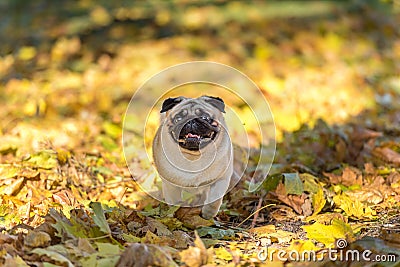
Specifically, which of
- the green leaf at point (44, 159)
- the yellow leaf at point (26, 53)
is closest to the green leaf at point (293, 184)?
the green leaf at point (44, 159)

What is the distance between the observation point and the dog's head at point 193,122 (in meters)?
2.97

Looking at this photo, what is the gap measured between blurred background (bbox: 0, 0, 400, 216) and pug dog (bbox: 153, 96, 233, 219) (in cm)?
113

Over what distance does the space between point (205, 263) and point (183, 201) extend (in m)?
0.84

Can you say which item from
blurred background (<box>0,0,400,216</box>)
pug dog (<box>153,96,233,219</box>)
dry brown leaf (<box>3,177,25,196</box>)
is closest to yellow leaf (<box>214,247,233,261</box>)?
pug dog (<box>153,96,233,219</box>)

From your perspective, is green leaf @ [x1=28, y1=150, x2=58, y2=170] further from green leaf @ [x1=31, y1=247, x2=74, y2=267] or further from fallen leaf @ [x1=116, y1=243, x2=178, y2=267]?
fallen leaf @ [x1=116, y1=243, x2=178, y2=267]

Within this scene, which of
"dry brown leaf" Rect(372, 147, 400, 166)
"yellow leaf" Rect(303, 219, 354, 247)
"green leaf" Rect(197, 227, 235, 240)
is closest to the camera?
"yellow leaf" Rect(303, 219, 354, 247)

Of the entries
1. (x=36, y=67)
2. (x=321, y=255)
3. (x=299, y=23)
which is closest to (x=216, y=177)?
(x=321, y=255)

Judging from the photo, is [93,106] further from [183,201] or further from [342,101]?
[183,201]

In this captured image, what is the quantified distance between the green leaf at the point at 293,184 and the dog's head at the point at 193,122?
22.3 inches

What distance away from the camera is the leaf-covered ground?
8.35 ft

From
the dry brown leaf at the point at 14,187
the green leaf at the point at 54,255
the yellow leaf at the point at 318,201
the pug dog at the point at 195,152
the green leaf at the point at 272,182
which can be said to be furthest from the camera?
the green leaf at the point at 272,182

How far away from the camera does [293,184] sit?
3338 millimetres

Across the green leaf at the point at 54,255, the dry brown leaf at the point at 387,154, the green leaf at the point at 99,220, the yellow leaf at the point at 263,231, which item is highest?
the dry brown leaf at the point at 387,154

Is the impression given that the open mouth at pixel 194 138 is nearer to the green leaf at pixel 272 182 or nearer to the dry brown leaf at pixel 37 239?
the green leaf at pixel 272 182
